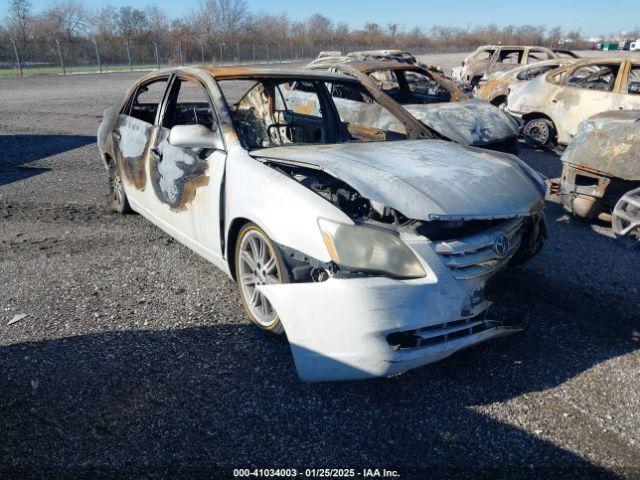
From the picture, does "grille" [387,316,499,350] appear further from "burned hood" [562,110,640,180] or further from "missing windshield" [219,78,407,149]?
"burned hood" [562,110,640,180]

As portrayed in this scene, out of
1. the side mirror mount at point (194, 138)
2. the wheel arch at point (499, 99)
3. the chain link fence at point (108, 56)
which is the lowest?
the wheel arch at point (499, 99)

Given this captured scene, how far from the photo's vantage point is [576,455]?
2.28 metres

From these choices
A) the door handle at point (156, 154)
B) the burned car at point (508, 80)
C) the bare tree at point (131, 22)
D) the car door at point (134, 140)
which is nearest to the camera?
the door handle at point (156, 154)

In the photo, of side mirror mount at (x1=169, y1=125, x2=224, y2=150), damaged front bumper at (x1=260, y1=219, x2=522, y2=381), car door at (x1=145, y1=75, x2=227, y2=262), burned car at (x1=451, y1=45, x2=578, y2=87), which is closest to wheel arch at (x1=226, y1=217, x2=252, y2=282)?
car door at (x1=145, y1=75, x2=227, y2=262)

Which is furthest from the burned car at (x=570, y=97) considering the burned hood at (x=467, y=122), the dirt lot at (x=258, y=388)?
the dirt lot at (x=258, y=388)

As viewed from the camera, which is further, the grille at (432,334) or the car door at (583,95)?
the car door at (583,95)

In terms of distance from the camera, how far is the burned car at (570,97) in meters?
8.03

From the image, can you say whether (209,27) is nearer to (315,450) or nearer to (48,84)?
(48,84)

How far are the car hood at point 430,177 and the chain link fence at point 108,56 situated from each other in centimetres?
3213

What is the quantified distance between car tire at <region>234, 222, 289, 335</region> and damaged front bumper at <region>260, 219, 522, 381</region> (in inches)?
14.7

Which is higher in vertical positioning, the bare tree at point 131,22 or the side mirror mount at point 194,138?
the bare tree at point 131,22

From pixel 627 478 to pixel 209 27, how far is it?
75.6m

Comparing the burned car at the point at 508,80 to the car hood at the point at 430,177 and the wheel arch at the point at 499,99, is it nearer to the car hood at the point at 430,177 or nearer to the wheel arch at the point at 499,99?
the wheel arch at the point at 499,99

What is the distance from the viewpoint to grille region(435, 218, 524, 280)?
2.53m
